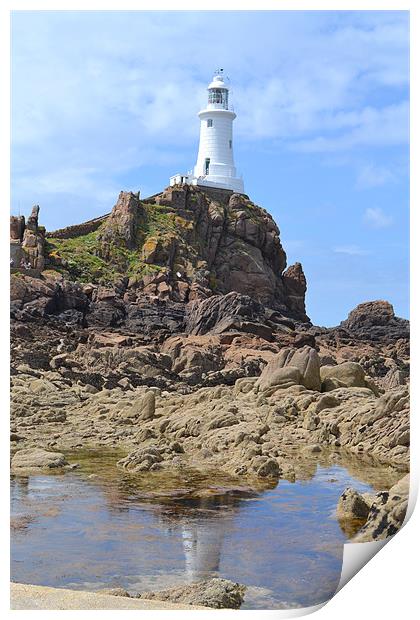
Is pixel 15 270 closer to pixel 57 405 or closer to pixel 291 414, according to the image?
pixel 57 405

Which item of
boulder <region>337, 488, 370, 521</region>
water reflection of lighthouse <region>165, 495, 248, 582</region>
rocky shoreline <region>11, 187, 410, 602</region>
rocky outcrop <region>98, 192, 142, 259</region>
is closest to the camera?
water reflection of lighthouse <region>165, 495, 248, 582</region>

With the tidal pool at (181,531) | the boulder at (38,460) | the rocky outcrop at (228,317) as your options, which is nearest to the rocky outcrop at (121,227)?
the rocky outcrop at (228,317)

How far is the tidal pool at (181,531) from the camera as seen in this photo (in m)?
4.97

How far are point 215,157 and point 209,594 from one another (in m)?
21.9

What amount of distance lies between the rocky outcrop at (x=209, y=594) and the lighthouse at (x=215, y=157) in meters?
20.0

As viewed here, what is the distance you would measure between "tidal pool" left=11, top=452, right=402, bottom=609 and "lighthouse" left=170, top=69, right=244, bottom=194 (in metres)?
17.9

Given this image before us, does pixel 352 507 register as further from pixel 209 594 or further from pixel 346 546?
pixel 209 594

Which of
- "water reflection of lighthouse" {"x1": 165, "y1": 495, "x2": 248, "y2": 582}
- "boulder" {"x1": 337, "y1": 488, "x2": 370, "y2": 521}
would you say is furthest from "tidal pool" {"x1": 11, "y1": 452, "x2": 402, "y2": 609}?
"boulder" {"x1": 337, "y1": 488, "x2": 370, "y2": 521}

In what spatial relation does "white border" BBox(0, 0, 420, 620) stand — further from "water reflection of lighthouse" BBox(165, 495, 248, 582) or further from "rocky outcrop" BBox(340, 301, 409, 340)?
"rocky outcrop" BBox(340, 301, 409, 340)

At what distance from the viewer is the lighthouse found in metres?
24.6

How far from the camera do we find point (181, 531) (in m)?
5.76

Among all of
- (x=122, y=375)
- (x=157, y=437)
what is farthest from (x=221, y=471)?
(x=122, y=375)

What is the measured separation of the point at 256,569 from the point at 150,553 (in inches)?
28.4

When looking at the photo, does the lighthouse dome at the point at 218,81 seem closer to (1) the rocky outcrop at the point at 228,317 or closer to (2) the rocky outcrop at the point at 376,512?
(1) the rocky outcrop at the point at 228,317
